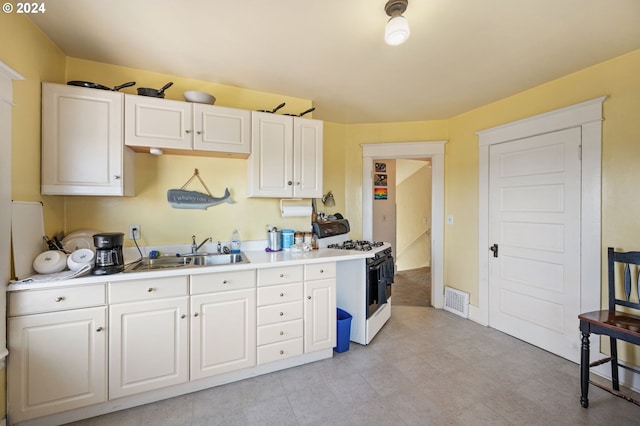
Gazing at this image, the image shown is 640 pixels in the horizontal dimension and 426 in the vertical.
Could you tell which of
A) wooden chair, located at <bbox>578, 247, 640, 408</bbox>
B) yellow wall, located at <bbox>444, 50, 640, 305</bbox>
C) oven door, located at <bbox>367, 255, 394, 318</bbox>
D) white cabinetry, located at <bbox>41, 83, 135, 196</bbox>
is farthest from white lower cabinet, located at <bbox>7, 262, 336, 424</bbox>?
yellow wall, located at <bbox>444, 50, 640, 305</bbox>

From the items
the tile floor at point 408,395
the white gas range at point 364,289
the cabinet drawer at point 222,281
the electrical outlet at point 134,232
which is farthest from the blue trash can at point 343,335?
the electrical outlet at point 134,232

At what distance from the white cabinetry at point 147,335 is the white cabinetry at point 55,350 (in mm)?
67

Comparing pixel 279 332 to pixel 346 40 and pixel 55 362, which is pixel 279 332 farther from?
pixel 346 40

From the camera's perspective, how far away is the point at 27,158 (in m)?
1.72

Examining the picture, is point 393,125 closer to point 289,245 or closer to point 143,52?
point 289,245

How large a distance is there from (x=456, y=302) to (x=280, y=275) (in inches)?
99.8

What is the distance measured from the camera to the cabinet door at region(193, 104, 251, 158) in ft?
7.29

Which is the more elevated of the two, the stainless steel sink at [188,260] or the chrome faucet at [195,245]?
the chrome faucet at [195,245]

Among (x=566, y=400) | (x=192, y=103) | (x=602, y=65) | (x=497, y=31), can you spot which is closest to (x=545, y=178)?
(x=602, y=65)

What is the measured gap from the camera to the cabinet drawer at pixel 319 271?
2.31 meters

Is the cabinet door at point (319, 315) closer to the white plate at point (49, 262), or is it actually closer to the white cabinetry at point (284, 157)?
the white cabinetry at point (284, 157)

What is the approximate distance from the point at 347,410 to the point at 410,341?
122 centimetres

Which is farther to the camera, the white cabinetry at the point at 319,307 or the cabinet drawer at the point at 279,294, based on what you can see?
the white cabinetry at the point at 319,307

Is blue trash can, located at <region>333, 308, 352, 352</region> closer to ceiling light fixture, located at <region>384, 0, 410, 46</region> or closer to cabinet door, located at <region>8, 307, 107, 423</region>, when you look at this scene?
cabinet door, located at <region>8, 307, 107, 423</region>
